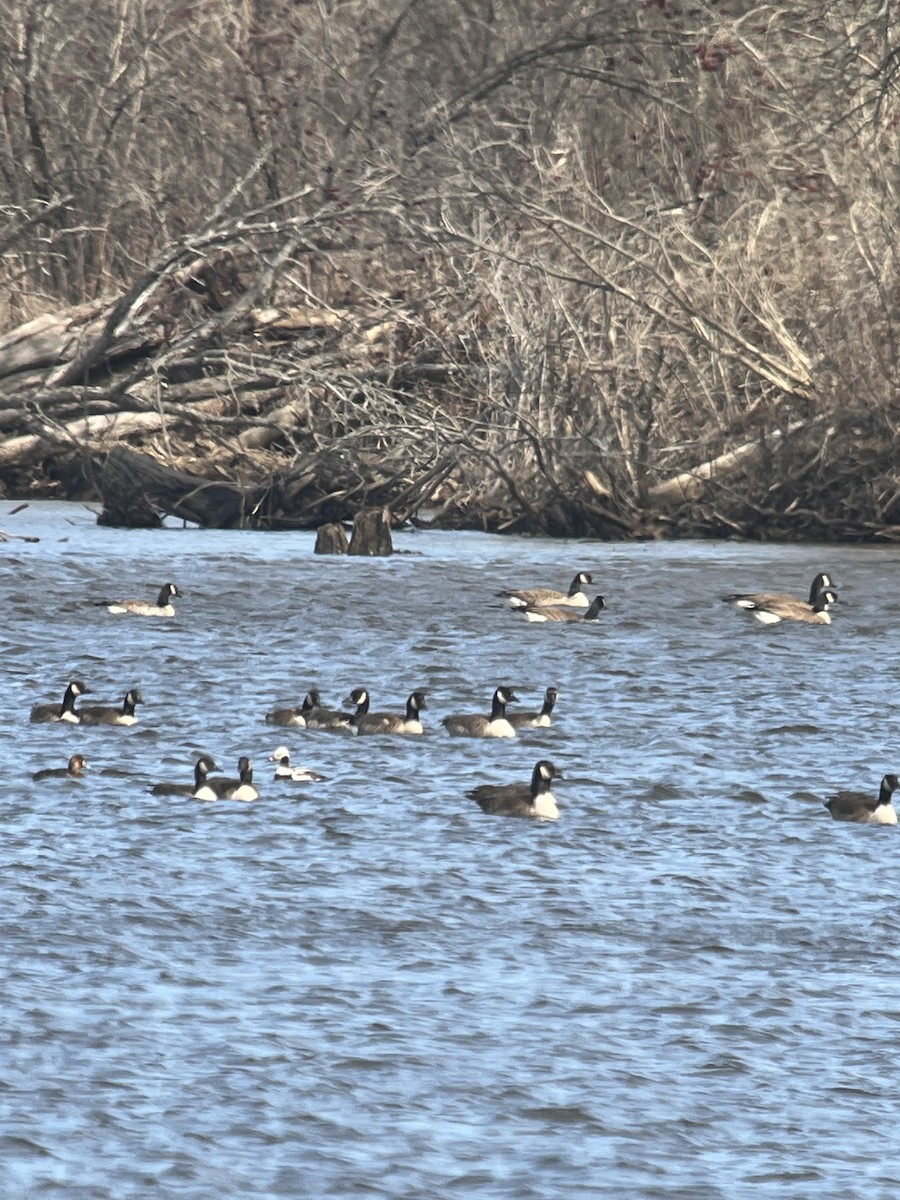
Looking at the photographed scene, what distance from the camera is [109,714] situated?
13.7 meters

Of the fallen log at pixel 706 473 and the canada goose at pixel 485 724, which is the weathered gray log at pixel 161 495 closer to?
the fallen log at pixel 706 473

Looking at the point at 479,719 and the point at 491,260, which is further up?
the point at 491,260

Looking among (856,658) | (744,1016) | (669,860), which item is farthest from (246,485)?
(744,1016)

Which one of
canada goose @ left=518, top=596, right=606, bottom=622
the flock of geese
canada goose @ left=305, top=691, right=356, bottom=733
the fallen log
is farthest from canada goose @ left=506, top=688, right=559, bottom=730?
the fallen log

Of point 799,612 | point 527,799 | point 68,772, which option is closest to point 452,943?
point 527,799

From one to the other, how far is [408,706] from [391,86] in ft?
73.3

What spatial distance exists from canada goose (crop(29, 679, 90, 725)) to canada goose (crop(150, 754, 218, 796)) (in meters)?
2.19

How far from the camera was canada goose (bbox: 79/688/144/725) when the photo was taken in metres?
13.6

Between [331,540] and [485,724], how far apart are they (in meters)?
10.3

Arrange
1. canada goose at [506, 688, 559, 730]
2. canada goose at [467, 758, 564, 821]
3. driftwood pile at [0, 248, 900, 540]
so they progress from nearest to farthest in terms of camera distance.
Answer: canada goose at [467, 758, 564, 821] < canada goose at [506, 688, 559, 730] < driftwood pile at [0, 248, 900, 540]

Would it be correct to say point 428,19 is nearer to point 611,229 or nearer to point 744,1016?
point 611,229

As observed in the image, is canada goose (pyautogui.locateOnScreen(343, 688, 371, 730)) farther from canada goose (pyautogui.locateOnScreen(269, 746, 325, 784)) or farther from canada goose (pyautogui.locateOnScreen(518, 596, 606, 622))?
canada goose (pyautogui.locateOnScreen(518, 596, 606, 622))

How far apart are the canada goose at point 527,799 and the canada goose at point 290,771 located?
1175mm

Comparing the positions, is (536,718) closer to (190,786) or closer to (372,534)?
(190,786)
